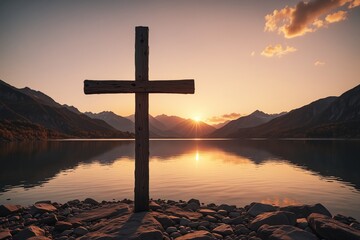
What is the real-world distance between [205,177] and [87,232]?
913 inches

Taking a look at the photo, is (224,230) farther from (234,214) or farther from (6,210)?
(6,210)

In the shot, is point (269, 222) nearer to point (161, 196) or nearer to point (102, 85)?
point (102, 85)

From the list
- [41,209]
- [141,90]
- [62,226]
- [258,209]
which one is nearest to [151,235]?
[62,226]

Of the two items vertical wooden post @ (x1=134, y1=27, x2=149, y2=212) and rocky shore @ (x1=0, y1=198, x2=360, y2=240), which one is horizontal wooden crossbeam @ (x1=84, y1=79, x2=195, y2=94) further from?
rocky shore @ (x1=0, y1=198, x2=360, y2=240)

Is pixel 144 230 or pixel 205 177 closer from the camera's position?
pixel 144 230

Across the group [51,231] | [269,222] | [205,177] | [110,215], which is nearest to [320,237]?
[269,222]

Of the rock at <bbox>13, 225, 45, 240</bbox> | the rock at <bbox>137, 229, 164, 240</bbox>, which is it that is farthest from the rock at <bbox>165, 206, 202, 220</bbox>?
the rock at <bbox>13, 225, 45, 240</bbox>

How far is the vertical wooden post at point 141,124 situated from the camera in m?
11.2

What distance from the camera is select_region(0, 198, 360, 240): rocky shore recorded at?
8.98m

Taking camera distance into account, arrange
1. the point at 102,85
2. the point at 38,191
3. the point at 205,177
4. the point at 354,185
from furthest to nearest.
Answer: the point at 205,177 < the point at 354,185 < the point at 38,191 < the point at 102,85

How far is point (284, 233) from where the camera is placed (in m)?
8.84

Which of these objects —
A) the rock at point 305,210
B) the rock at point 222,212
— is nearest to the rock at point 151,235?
the rock at point 222,212

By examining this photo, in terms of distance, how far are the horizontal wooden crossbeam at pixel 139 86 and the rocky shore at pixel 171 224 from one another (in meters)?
4.79

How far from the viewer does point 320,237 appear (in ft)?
30.7
